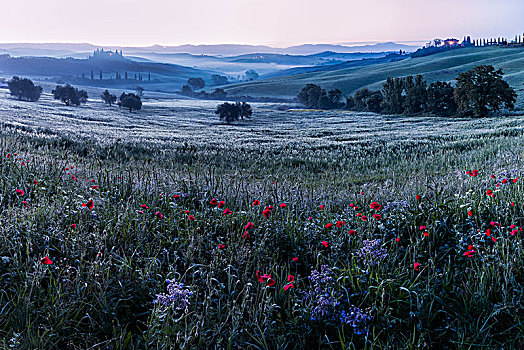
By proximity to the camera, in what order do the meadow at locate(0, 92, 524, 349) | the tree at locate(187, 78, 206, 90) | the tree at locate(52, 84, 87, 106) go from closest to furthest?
1. the meadow at locate(0, 92, 524, 349)
2. the tree at locate(52, 84, 87, 106)
3. the tree at locate(187, 78, 206, 90)

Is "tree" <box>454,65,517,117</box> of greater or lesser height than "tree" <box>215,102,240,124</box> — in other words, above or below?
above

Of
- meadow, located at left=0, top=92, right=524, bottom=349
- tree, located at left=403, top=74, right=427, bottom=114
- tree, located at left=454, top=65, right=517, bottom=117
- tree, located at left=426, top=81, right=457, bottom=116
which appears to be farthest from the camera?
tree, located at left=403, top=74, right=427, bottom=114

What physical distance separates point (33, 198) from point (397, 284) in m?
5.22

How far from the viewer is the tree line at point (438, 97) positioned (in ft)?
185

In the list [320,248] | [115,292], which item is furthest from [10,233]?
[320,248]

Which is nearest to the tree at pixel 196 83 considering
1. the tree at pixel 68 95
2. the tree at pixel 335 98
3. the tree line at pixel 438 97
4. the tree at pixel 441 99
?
the tree line at pixel 438 97

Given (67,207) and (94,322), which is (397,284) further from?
(67,207)

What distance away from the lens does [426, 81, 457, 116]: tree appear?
68875 millimetres

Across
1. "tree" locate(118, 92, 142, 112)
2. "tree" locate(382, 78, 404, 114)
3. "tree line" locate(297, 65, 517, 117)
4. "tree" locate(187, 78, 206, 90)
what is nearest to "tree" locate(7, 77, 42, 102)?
"tree" locate(118, 92, 142, 112)

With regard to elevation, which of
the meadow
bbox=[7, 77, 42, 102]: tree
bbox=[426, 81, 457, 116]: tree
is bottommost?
the meadow

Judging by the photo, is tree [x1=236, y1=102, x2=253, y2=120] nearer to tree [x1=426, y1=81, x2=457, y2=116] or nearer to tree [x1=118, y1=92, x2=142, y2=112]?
tree [x1=118, y1=92, x2=142, y2=112]

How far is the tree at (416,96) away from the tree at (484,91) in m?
12.8

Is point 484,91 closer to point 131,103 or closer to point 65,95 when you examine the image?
point 131,103

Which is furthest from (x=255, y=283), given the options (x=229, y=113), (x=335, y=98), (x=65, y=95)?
(x=335, y=98)
